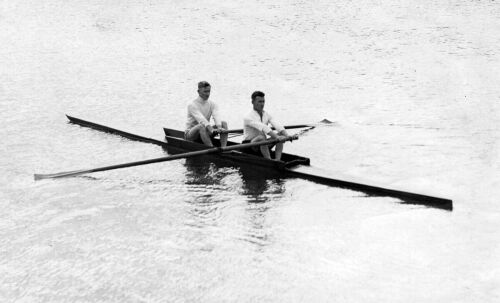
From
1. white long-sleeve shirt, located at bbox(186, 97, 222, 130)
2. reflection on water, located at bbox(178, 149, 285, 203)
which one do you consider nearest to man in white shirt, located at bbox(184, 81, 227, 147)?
white long-sleeve shirt, located at bbox(186, 97, 222, 130)

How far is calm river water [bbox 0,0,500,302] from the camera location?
729 cm

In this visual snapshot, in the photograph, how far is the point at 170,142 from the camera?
1339 cm

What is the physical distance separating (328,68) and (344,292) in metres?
17.0

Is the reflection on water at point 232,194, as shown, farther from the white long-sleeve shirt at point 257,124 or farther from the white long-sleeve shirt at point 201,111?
the white long-sleeve shirt at point 201,111

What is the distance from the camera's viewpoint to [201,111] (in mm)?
12461

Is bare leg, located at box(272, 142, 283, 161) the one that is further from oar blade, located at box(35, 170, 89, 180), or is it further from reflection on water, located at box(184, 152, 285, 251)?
oar blade, located at box(35, 170, 89, 180)

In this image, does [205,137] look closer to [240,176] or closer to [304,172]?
[240,176]

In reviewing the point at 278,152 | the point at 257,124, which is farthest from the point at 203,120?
the point at 278,152

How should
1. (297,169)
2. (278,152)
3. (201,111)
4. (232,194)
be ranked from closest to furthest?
1. (232,194)
2. (297,169)
3. (278,152)
4. (201,111)

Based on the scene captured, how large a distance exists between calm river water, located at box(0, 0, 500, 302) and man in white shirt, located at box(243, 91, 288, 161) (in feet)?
2.56

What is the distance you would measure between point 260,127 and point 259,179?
964 millimetres

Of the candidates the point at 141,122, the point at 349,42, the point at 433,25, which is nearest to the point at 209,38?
the point at 349,42

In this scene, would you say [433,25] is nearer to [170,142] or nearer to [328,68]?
[328,68]

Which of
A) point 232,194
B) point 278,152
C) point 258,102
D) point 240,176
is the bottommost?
point 232,194
